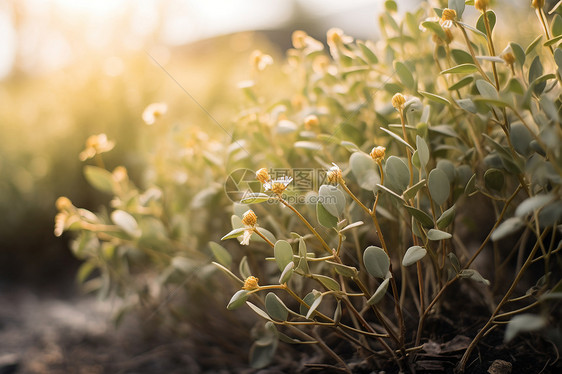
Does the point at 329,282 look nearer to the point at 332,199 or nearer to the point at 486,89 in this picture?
the point at 332,199

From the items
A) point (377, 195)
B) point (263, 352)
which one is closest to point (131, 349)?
point (263, 352)

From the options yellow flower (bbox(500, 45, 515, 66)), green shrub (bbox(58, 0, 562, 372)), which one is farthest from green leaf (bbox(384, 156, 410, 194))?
yellow flower (bbox(500, 45, 515, 66))

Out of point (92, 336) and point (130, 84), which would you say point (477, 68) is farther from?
point (130, 84)

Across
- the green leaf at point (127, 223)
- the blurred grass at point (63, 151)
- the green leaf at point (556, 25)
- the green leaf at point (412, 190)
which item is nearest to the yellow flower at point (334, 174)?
the green leaf at point (412, 190)

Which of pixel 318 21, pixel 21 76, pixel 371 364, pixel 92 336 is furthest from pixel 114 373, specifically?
→ pixel 318 21

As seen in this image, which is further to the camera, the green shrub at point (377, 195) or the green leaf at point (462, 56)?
the green leaf at point (462, 56)
